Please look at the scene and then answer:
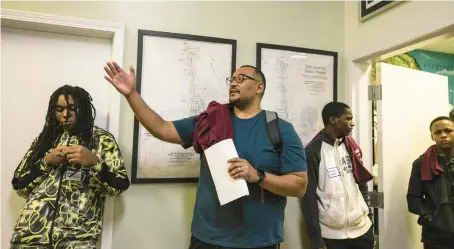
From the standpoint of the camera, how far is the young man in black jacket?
77.0 inches

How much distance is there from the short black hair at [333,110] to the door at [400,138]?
384 millimetres

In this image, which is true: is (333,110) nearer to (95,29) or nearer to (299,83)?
(299,83)

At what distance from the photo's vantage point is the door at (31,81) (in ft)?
5.65

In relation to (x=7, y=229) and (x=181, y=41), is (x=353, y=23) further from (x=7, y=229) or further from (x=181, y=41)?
(x=7, y=229)

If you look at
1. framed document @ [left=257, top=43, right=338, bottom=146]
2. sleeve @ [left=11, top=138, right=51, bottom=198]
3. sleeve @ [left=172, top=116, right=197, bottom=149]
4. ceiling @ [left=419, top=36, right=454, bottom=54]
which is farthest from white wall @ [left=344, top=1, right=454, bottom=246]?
sleeve @ [left=11, top=138, right=51, bottom=198]

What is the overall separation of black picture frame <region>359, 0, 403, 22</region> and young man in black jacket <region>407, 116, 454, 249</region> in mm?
848

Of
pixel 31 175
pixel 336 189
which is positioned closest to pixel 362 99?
pixel 336 189

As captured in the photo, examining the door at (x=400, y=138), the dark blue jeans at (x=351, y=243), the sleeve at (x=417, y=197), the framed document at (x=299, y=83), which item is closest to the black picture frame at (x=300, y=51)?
the framed document at (x=299, y=83)

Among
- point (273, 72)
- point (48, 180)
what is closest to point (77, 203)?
point (48, 180)

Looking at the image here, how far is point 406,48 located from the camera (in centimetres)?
188

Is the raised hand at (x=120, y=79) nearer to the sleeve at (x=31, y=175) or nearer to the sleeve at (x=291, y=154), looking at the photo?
the sleeve at (x=31, y=175)

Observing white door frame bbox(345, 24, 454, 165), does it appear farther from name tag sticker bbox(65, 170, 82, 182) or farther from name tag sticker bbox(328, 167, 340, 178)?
name tag sticker bbox(65, 170, 82, 182)

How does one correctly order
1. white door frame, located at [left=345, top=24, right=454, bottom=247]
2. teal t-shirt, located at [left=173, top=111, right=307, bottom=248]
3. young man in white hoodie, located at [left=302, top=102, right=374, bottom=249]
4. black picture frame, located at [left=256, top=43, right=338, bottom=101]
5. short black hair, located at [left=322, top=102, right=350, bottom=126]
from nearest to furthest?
teal t-shirt, located at [left=173, top=111, right=307, bottom=248] → young man in white hoodie, located at [left=302, top=102, right=374, bottom=249] → short black hair, located at [left=322, top=102, right=350, bottom=126] → black picture frame, located at [left=256, top=43, right=338, bottom=101] → white door frame, located at [left=345, top=24, right=454, bottom=247]

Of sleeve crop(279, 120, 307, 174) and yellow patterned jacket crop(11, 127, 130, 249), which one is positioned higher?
sleeve crop(279, 120, 307, 174)
